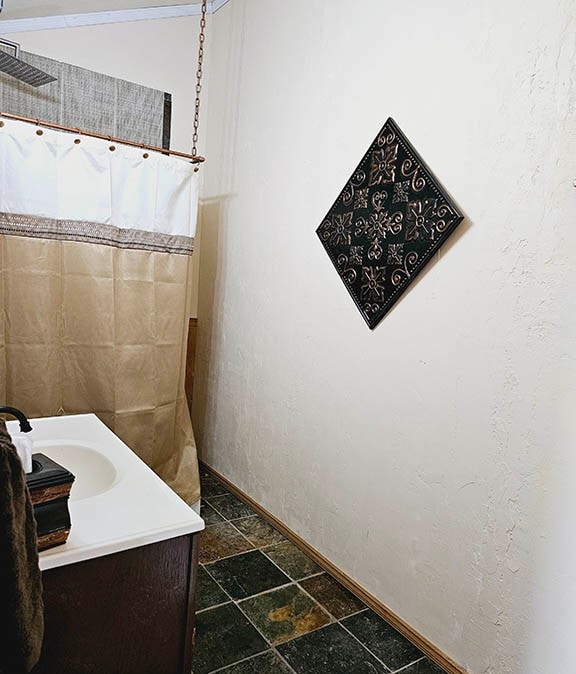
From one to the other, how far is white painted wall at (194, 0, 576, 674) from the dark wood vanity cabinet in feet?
3.00

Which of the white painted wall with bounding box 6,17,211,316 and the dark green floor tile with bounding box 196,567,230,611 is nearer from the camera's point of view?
the dark green floor tile with bounding box 196,567,230,611

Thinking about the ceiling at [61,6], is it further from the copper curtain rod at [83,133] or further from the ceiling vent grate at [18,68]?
the copper curtain rod at [83,133]

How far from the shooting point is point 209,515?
261 centimetres

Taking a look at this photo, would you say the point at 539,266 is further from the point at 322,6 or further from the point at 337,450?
the point at 322,6

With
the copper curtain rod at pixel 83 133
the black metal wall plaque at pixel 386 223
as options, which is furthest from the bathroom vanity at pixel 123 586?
the copper curtain rod at pixel 83 133

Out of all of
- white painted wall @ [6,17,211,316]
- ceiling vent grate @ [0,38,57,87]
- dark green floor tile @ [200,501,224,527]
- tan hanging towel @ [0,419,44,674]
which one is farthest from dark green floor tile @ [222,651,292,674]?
white painted wall @ [6,17,211,316]

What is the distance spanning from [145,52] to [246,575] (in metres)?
2.66

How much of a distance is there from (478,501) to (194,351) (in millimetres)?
1969

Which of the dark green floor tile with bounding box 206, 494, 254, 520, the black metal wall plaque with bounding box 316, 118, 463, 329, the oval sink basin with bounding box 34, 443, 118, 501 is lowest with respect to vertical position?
the dark green floor tile with bounding box 206, 494, 254, 520

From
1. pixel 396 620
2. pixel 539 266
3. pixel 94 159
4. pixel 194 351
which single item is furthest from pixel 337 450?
pixel 94 159

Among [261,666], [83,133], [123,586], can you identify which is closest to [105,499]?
[123,586]

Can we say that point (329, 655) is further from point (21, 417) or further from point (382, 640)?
point (21, 417)

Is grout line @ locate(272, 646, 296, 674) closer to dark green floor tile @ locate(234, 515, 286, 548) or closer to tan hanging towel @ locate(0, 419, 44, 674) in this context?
dark green floor tile @ locate(234, 515, 286, 548)

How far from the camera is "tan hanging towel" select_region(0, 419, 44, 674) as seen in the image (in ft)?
2.46
